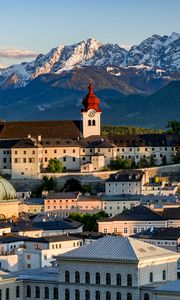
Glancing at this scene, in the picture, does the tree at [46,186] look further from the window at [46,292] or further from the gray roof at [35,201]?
the window at [46,292]

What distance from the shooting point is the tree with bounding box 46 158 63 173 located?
168 meters

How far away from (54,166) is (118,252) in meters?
78.3

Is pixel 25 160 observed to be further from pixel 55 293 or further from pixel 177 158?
pixel 55 293

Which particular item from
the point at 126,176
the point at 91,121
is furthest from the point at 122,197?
the point at 91,121

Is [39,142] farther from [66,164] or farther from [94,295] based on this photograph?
[94,295]

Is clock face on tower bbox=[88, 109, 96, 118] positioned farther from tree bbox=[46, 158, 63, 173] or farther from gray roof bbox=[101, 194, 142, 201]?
gray roof bbox=[101, 194, 142, 201]

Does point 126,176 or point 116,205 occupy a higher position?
point 126,176

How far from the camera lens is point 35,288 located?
94.1 metres

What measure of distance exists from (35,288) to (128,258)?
773 cm

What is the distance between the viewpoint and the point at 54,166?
552 ft

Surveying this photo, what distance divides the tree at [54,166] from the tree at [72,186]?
331cm

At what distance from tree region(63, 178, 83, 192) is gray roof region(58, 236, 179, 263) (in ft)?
226

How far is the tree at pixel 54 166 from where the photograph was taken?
16762cm

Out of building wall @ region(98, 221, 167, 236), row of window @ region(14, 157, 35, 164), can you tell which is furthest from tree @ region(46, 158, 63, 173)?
building wall @ region(98, 221, 167, 236)
